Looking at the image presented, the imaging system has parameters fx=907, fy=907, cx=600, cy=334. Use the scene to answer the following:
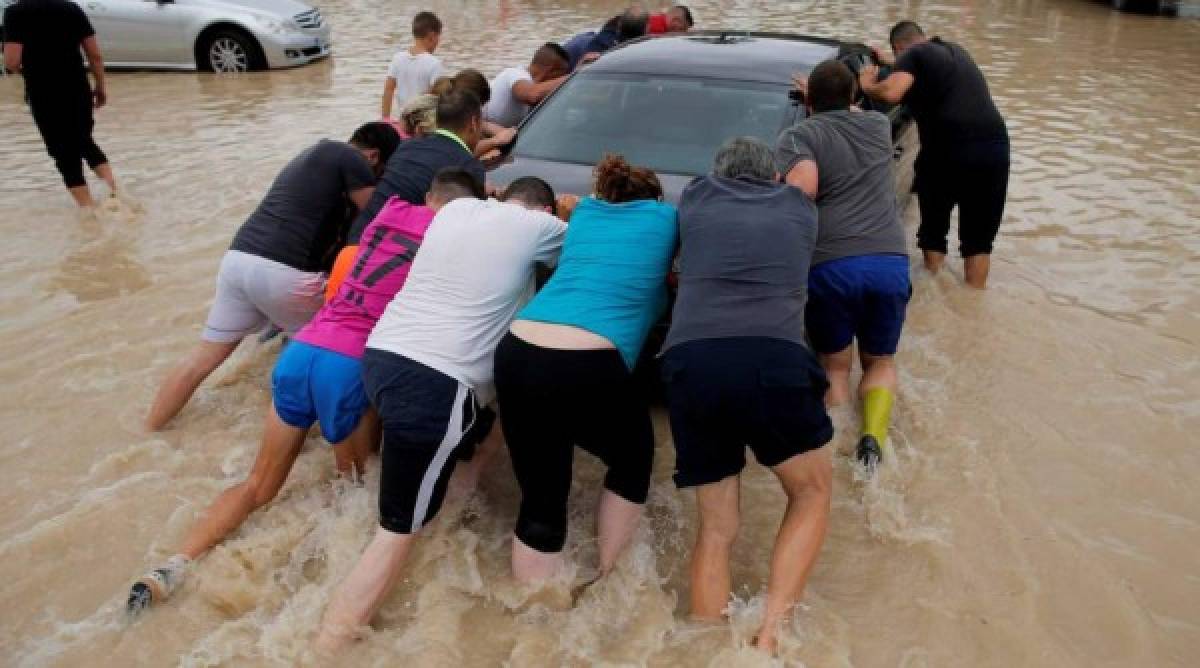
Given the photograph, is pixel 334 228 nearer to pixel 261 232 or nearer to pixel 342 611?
Answer: pixel 261 232

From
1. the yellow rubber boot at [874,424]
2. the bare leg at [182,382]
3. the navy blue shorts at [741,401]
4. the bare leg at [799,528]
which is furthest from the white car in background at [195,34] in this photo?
the bare leg at [799,528]

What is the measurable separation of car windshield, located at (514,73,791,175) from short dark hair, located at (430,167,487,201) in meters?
1.16

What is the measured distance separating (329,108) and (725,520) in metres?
9.04

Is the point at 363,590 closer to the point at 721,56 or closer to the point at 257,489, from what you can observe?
the point at 257,489

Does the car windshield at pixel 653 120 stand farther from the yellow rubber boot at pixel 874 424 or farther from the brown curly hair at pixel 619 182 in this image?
the yellow rubber boot at pixel 874 424

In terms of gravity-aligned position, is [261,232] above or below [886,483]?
above

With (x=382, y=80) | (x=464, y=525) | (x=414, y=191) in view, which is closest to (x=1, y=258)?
(x=414, y=191)

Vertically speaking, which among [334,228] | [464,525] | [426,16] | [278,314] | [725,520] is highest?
[426,16]

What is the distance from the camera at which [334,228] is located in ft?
13.6

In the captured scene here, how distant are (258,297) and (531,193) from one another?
4.82 feet

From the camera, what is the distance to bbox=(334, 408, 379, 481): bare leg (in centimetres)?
363

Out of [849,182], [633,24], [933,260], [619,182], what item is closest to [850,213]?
[849,182]

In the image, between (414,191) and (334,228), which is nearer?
(414,191)

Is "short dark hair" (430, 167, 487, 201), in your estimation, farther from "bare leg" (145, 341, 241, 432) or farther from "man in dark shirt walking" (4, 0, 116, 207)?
"man in dark shirt walking" (4, 0, 116, 207)
